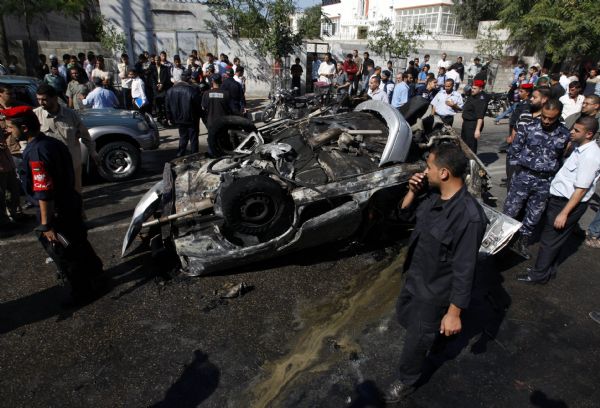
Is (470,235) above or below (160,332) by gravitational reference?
above

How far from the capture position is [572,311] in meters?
3.71

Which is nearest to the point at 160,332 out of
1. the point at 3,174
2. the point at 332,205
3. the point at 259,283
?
the point at 259,283

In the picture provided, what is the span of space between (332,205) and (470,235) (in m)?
1.95

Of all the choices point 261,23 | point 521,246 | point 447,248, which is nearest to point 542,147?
point 521,246

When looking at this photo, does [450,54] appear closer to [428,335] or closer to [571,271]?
[571,271]

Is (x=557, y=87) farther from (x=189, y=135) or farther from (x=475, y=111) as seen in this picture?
(x=189, y=135)

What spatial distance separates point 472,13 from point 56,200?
40176 millimetres

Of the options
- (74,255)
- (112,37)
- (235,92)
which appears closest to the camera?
(74,255)

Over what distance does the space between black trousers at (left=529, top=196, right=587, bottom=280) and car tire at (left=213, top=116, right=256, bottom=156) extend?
3788mm

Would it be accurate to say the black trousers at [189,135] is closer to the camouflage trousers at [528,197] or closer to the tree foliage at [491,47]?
the camouflage trousers at [528,197]

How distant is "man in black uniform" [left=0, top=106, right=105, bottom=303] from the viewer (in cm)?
313

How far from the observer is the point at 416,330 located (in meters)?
2.46

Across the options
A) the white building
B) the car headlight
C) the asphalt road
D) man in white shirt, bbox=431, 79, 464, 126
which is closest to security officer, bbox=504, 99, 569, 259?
the asphalt road

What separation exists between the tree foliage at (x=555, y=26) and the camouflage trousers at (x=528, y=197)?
14.9 m
